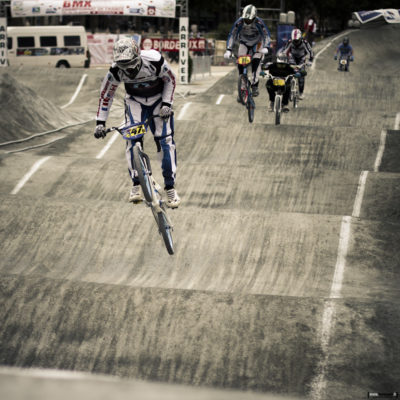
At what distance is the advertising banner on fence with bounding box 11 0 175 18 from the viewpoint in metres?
27.8

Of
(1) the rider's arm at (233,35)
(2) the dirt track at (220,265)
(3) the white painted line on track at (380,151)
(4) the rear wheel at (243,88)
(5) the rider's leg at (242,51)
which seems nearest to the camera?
(2) the dirt track at (220,265)

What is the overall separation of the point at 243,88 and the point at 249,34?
134 centimetres

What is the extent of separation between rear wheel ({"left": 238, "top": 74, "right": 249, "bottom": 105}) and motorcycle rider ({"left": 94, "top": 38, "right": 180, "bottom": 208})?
720 centimetres

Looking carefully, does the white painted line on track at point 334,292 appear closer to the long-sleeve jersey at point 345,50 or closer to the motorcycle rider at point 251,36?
the motorcycle rider at point 251,36

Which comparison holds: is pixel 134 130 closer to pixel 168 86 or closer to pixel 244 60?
pixel 168 86

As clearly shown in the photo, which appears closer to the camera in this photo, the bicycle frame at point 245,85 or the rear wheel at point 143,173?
the rear wheel at point 143,173

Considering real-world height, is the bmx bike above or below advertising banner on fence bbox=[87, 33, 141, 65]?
above

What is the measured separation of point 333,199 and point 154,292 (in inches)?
219

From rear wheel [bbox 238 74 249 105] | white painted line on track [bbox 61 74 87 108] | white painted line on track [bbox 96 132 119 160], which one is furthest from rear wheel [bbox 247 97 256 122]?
white painted line on track [bbox 61 74 87 108]

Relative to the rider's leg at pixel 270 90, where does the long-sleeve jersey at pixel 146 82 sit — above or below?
above

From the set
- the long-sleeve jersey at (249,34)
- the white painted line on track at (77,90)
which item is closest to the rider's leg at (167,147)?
the long-sleeve jersey at (249,34)

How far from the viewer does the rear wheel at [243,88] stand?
49.1 ft

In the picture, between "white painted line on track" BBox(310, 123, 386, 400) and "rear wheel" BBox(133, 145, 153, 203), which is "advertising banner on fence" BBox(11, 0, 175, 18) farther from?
"rear wheel" BBox(133, 145, 153, 203)

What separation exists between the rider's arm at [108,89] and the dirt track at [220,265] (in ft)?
6.99
